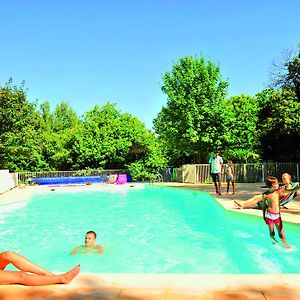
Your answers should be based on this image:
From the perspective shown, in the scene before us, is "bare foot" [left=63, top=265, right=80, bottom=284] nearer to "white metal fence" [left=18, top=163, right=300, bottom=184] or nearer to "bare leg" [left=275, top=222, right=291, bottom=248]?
"bare leg" [left=275, top=222, right=291, bottom=248]

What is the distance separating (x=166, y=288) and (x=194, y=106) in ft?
85.9

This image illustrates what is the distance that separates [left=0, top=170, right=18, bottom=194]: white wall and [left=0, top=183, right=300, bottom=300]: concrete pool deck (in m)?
18.1

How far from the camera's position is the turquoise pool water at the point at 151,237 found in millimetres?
7247

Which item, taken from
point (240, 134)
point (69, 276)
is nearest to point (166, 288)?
point (69, 276)

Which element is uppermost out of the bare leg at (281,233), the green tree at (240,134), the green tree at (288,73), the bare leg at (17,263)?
the green tree at (288,73)

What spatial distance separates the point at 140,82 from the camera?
32.5 metres

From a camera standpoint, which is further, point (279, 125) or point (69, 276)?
point (279, 125)

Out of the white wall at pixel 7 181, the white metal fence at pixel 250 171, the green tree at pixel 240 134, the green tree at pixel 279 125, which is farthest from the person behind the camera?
the green tree at pixel 240 134

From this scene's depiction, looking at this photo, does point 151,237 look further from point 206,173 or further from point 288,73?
point 288,73

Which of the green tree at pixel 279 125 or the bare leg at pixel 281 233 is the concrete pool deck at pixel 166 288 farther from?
the green tree at pixel 279 125

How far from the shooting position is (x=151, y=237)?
9836 millimetres

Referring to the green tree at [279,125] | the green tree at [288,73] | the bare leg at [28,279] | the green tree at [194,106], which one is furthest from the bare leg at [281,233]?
the green tree at [194,106]

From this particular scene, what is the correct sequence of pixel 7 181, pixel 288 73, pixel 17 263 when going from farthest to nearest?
pixel 288 73, pixel 7 181, pixel 17 263

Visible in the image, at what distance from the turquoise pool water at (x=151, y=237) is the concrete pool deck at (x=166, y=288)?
2908mm
